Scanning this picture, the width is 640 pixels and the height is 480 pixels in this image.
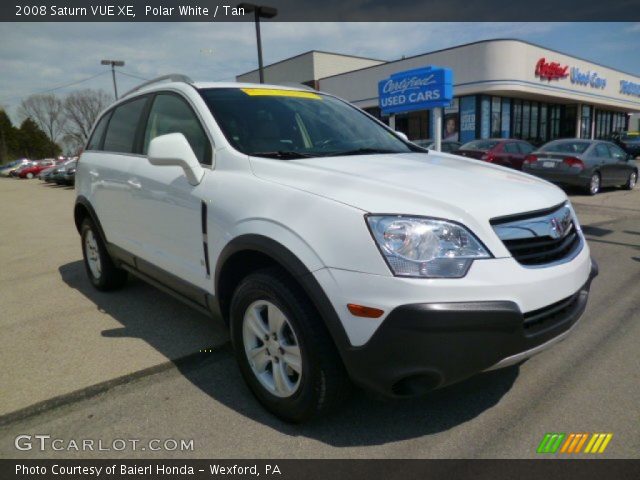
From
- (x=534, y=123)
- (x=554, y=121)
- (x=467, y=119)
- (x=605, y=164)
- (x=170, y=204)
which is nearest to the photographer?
(x=170, y=204)

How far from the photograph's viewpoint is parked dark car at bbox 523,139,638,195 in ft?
37.1

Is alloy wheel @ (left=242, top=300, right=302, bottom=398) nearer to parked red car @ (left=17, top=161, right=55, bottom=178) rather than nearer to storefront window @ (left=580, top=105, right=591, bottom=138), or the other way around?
storefront window @ (left=580, top=105, right=591, bottom=138)

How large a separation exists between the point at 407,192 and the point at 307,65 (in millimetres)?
35640

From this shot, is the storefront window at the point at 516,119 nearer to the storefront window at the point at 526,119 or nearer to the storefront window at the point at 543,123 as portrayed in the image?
the storefront window at the point at 526,119

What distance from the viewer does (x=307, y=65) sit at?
116 ft

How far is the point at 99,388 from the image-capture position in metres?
2.86

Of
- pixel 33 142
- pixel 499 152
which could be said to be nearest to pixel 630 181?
pixel 499 152

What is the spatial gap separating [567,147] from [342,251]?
11.7 metres

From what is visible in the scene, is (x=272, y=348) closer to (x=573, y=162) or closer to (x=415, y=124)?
(x=573, y=162)

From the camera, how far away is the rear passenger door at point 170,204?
112 inches

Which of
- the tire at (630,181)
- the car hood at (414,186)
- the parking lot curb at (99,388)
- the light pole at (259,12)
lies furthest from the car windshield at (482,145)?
the parking lot curb at (99,388)
